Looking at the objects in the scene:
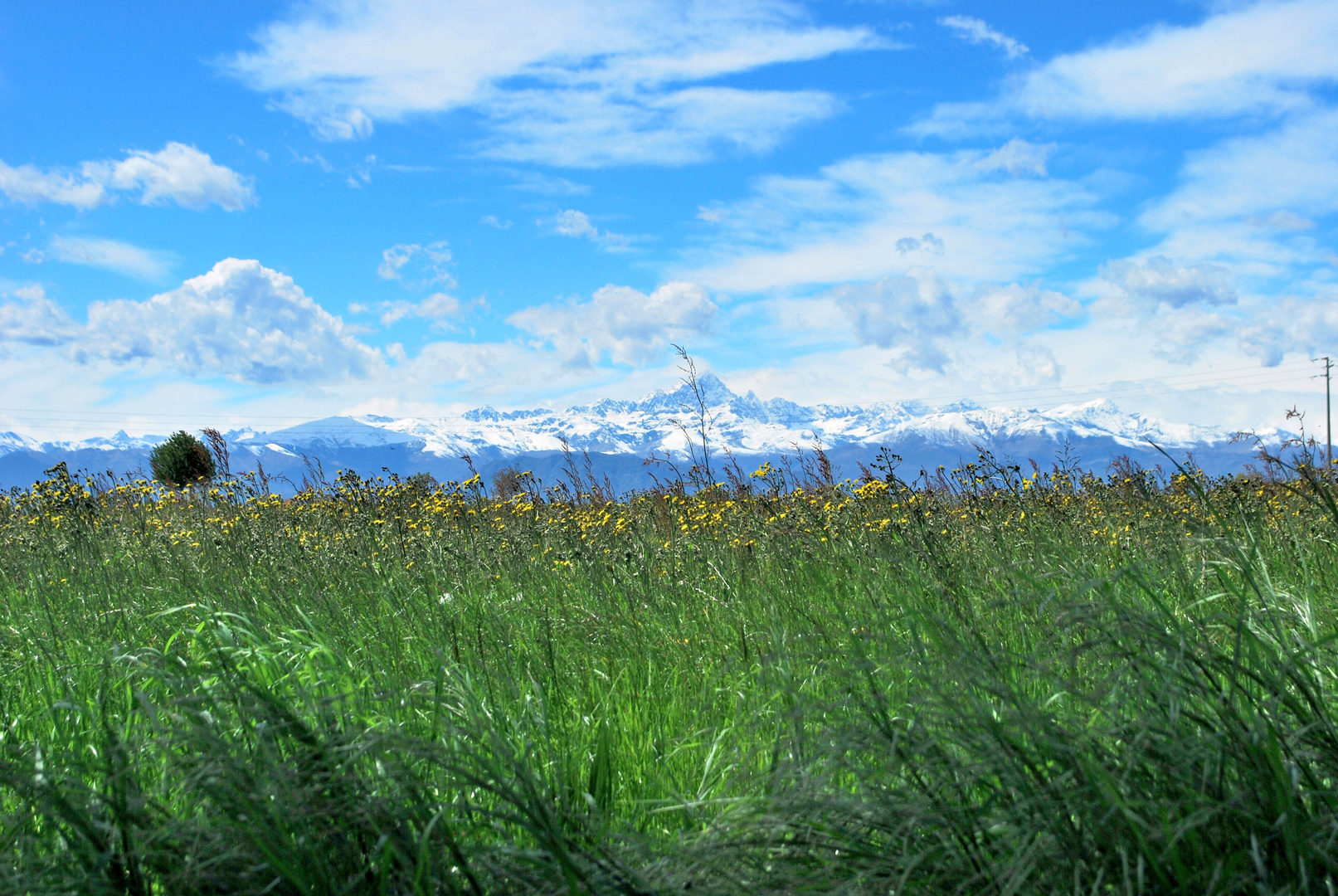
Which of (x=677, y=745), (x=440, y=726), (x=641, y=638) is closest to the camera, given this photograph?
(x=440, y=726)

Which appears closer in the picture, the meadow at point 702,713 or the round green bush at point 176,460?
the meadow at point 702,713

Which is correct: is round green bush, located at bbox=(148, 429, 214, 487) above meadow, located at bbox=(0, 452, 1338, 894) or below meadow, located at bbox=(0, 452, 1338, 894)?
above

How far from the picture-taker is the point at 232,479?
25.3 ft

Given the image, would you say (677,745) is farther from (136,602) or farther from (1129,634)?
(136,602)

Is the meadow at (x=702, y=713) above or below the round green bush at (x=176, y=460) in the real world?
below

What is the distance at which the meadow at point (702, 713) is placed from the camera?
1.31 meters

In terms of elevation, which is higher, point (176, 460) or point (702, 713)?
point (176, 460)

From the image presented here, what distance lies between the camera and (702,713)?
257cm

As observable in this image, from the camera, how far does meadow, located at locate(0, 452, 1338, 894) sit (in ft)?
4.31

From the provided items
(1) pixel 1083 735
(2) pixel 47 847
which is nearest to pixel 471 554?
(2) pixel 47 847

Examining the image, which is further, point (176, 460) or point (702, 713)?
point (176, 460)

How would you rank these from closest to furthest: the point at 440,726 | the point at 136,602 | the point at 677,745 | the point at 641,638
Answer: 1. the point at 440,726
2. the point at 677,745
3. the point at 641,638
4. the point at 136,602

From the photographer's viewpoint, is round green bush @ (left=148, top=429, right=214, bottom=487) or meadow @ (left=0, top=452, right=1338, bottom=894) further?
round green bush @ (left=148, top=429, right=214, bottom=487)

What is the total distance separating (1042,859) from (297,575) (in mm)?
4502
